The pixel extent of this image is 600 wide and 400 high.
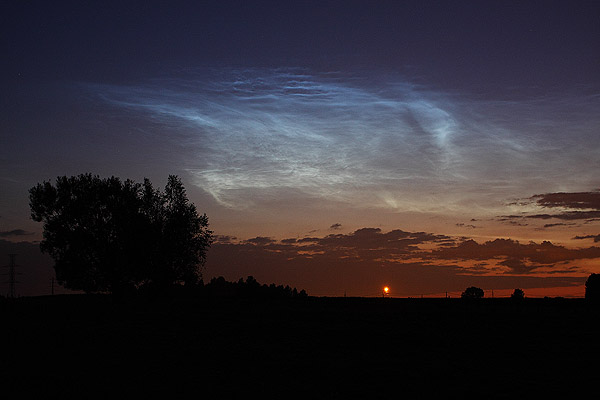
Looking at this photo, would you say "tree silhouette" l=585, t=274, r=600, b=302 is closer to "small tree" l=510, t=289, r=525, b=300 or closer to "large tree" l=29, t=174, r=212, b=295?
"small tree" l=510, t=289, r=525, b=300

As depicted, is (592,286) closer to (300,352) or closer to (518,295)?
(518,295)

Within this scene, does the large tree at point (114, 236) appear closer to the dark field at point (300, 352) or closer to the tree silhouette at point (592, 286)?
the dark field at point (300, 352)

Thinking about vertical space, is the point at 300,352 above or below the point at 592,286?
below

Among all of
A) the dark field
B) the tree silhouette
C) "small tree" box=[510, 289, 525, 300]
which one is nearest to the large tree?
the dark field

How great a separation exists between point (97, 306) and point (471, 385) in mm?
40812

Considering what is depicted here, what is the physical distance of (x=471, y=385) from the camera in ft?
75.5

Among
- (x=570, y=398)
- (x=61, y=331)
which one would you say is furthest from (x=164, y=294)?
(x=570, y=398)

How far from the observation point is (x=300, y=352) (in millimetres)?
30469

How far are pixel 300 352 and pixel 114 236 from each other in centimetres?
3686

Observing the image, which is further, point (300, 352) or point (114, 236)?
point (114, 236)

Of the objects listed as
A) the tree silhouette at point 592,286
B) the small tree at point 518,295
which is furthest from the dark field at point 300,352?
the tree silhouette at point 592,286

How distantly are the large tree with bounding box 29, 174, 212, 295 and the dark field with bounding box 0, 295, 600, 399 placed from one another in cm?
811

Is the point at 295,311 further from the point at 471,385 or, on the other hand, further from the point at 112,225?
the point at 471,385

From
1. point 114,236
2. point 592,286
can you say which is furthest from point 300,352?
point 592,286
